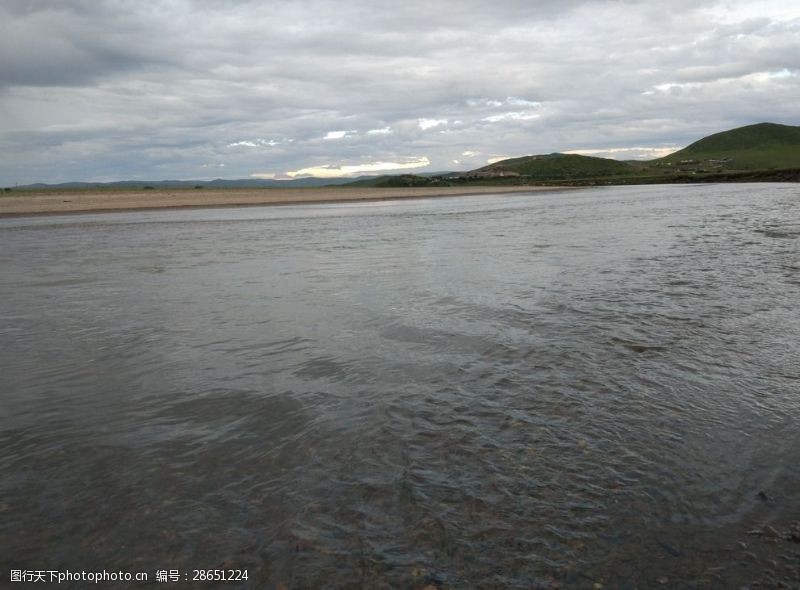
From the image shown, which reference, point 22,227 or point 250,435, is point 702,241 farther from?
point 22,227

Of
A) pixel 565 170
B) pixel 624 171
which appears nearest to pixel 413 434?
pixel 624 171

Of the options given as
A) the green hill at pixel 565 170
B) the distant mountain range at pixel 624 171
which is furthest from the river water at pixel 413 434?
the green hill at pixel 565 170

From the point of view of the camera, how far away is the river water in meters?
3.67

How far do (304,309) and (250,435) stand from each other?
581 cm

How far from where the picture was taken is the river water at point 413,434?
3.67 meters

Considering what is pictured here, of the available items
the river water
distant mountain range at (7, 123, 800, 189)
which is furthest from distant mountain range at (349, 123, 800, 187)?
the river water

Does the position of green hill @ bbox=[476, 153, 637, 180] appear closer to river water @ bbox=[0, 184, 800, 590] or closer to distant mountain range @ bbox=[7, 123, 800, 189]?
distant mountain range @ bbox=[7, 123, 800, 189]

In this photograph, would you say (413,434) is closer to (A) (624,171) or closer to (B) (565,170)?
(A) (624,171)

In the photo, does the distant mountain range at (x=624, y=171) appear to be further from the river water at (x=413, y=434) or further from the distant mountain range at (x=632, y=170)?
the river water at (x=413, y=434)

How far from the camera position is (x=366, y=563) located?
3.58m

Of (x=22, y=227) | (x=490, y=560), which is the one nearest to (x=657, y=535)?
(x=490, y=560)

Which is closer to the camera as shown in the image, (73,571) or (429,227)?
(73,571)

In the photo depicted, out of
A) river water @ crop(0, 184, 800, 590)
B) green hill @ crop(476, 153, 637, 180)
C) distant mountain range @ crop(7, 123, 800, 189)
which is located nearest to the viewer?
river water @ crop(0, 184, 800, 590)

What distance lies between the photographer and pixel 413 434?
542cm
